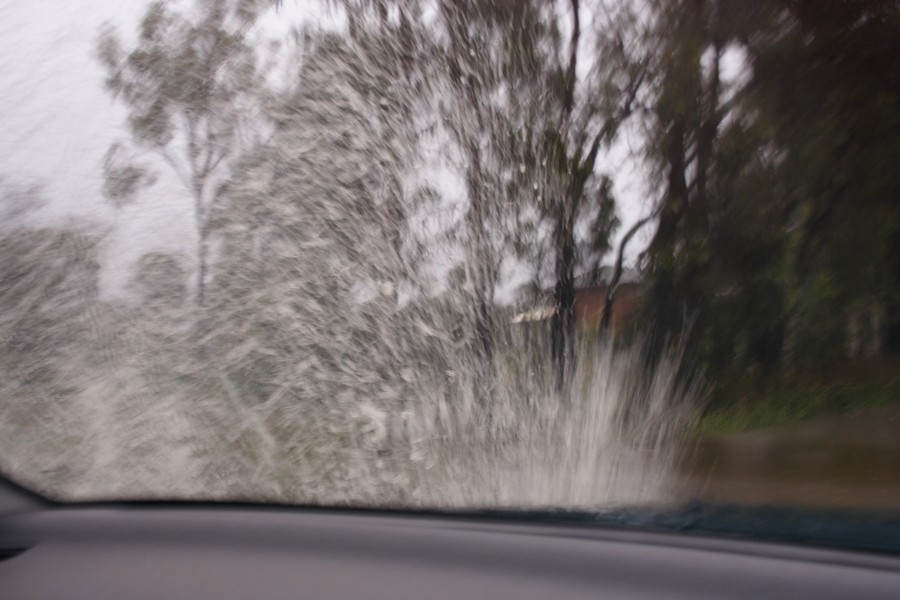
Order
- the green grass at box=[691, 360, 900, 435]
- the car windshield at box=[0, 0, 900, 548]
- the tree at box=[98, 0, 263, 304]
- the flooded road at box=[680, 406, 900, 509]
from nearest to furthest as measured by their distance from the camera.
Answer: the flooded road at box=[680, 406, 900, 509], the green grass at box=[691, 360, 900, 435], the car windshield at box=[0, 0, 900, 548], the tree at box=[98, 0, 263, 304]

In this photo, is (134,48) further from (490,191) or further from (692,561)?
(692,561)

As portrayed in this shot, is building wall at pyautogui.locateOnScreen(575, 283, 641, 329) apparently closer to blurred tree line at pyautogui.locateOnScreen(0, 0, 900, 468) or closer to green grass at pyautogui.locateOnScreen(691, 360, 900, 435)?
blurred tree line at pyautogui.locateOnScreen(0, 0, 900, 468)

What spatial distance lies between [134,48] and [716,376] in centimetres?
276

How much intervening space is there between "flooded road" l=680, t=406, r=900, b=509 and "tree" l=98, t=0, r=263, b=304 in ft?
7.15

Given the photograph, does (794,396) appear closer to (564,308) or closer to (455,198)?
(564,308)

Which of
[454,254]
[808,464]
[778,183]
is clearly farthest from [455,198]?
[808,464]

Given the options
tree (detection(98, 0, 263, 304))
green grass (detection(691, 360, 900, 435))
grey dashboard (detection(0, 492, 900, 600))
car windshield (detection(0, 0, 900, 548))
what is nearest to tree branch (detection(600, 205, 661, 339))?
car windshield (detection(0, 0, 900, 548))

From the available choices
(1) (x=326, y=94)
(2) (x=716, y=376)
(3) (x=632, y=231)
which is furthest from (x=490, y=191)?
(2) (x=716, y=376)

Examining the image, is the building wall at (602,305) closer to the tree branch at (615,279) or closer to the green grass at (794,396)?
the tree branch at (615,279)

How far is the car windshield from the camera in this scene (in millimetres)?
2607

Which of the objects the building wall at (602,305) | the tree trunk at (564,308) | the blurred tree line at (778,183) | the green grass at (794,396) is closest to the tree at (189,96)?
the tree trunk at (564,308)

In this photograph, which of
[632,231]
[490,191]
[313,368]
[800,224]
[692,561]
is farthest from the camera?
[313,368]

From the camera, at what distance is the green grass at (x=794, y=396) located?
2.47m

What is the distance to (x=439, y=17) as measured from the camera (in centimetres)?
327
